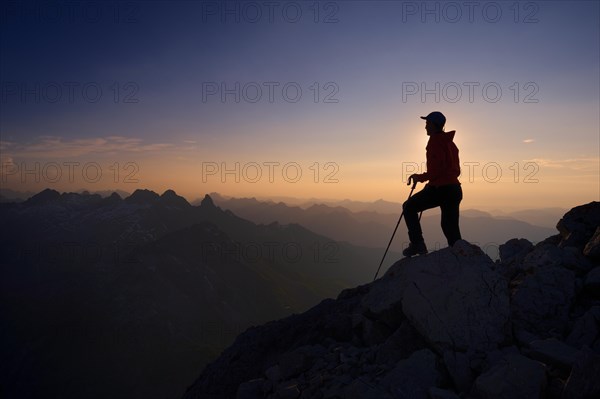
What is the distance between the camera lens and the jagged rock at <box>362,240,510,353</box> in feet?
28.1

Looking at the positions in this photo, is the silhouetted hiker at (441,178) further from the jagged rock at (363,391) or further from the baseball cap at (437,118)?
the jagged rock at (363,391)

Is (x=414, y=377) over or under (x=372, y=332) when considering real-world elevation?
over

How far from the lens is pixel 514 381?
6.70m

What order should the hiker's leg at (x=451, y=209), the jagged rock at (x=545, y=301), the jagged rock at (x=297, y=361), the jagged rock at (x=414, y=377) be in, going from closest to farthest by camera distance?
the jagged rock at (x=414, y=377) → the jagged rock at (x=545, y=301) → the jagged rock at (x=297, y=361) → the hiker's leg at (x=451, y=209)

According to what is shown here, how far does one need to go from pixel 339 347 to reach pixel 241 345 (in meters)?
5.89

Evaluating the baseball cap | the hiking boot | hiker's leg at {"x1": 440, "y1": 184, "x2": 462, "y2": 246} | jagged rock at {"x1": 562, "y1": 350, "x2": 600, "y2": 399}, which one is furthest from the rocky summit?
the baseball cap

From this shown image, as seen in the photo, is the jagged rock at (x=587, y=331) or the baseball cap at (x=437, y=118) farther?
the baseball cap at (x=437, y=118)

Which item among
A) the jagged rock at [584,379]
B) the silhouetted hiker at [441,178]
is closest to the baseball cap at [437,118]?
the silhouetted hiker at [441,178]

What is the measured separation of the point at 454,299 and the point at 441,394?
2.77 meters

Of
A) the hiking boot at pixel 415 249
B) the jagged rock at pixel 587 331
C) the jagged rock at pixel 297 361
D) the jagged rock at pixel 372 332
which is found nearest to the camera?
the jagged rock at pixel 587 331

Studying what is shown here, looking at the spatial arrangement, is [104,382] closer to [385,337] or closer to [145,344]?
[145,344]

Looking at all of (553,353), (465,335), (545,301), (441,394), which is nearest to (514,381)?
(553,353)

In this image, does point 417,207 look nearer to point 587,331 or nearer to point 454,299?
point 454,299

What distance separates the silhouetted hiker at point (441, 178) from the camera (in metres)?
11.5
